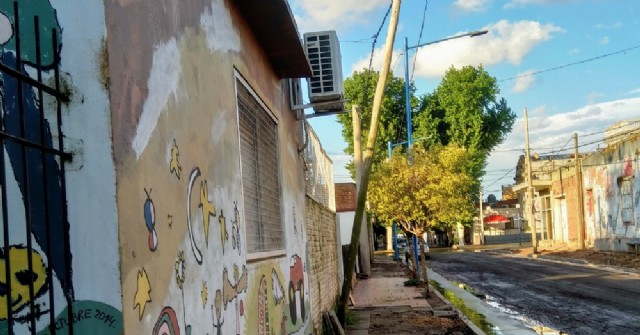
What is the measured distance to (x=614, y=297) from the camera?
15.5 metres

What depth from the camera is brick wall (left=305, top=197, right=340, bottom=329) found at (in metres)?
9.54

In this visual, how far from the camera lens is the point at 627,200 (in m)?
30.1

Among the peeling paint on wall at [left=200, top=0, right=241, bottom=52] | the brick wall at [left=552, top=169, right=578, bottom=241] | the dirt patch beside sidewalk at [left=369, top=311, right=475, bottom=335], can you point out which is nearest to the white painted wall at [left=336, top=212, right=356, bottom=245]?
the dirt patch beside sidewalk at [left=369, top=311, right=475, bottom=335]

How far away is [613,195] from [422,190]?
18.8 meters

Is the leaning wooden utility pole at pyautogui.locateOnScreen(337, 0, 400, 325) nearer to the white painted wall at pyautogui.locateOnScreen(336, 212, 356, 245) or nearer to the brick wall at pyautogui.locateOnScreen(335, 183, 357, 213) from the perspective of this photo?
the white painted wall at pyautogui.locateOnScreen(336, 212, 356, 245)

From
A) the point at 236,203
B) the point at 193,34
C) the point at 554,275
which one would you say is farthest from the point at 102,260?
the point at 554,275

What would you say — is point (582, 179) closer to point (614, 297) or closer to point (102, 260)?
point (614, 297)

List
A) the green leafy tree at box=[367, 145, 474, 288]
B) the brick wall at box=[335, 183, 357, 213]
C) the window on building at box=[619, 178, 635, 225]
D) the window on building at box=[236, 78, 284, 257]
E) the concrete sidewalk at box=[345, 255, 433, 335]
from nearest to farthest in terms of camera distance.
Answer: the window on building at box=[236, 78, 284, 257]
the concrete sidewalk at box=[345, 255, 433, 335]
the green leafy tree at box=[367, 145, 474, 288]
the brick wall at box=[335, 183, 357, 213]
the window on building at box=[619, 178, 635, 225]

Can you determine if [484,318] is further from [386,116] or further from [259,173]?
[386,116]

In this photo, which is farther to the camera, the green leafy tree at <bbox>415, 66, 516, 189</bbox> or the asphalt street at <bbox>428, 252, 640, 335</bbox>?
the green leafy tree at <bbox>415, 66, 516, 189</bbox>

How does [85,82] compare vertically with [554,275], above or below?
above

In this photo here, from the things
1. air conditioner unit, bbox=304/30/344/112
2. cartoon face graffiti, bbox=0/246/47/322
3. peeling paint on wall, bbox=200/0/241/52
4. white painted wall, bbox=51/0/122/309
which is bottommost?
cartoon face graffiti, bbox=0/246/47/322

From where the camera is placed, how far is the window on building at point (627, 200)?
96.9ft

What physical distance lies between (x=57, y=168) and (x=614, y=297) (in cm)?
1567
